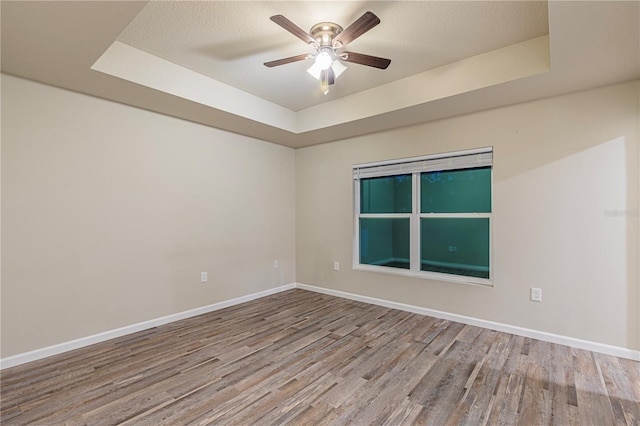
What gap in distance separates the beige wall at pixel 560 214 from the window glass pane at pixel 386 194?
0.50m

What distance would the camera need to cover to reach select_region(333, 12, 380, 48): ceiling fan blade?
6.12 ft

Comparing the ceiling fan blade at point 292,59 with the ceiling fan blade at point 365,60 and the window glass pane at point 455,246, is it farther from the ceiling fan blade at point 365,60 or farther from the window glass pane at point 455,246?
the window glass pane at point 455,246

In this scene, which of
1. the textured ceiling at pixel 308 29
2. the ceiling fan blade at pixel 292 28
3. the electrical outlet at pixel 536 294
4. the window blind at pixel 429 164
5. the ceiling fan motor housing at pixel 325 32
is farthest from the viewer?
the window blind at pixel 429 164

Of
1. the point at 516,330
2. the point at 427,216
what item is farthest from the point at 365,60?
the point at 516,330

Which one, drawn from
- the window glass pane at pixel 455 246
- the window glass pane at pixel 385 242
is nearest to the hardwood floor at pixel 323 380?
the window glass pane at pixel 455 246

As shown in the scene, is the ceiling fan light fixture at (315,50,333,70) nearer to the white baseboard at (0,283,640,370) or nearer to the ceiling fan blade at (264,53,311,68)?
the ceiling fan blade at (264,53,311,68)

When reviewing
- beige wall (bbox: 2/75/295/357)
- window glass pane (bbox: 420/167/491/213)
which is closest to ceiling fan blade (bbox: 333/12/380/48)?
window glass pane (bbox: 420/167/491/213)

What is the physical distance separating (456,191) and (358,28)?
2.33 meters

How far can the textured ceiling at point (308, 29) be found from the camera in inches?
83.0

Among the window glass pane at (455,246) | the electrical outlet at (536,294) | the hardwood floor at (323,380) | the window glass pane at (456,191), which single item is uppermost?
the window glass pane at (456,191)

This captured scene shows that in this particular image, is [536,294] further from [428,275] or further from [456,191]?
[456,191]

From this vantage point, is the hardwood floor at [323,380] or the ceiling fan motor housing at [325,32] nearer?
the hardwood floor at [323,380]

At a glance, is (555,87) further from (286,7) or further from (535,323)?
(286,7)

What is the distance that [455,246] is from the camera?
378 cm
